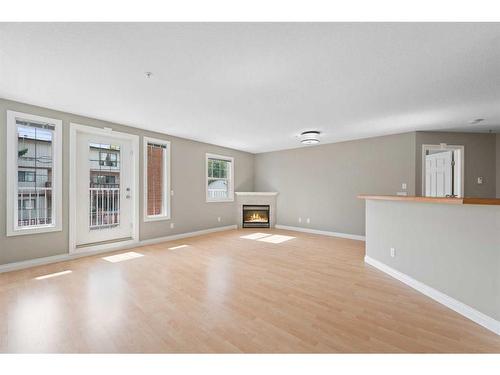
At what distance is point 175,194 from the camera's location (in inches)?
217

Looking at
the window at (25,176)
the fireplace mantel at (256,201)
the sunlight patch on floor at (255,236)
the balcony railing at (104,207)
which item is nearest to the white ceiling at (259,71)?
the window at (25,176)

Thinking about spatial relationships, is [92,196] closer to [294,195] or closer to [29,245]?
[29,245]

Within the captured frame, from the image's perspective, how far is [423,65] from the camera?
2.27 meters

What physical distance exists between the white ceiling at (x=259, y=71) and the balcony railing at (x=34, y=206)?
1324 mm

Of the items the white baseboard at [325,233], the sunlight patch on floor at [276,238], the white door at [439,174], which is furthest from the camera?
the white baseboard at [325,233]

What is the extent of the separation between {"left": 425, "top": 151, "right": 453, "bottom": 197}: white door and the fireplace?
417 centimetres

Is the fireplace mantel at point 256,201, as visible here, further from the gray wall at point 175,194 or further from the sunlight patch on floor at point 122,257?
the sunlight patch on floor at point 122,257

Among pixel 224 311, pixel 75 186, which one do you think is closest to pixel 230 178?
pixel 75 186

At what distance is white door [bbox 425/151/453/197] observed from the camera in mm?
4785

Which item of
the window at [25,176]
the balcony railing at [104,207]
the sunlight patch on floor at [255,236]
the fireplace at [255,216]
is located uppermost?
the window at [25,176]

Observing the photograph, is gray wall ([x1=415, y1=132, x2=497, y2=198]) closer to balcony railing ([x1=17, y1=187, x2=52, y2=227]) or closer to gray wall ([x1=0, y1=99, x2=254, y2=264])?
gray wall ([x1=0, y1=99, x2=254, y2=264])

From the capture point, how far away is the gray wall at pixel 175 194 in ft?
10.7

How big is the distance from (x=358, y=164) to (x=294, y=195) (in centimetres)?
199
